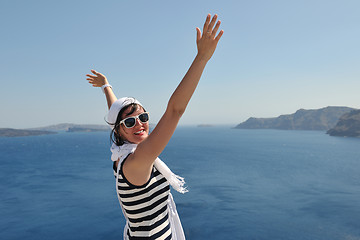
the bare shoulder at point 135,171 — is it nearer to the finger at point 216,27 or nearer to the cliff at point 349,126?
the finger at point 216,27

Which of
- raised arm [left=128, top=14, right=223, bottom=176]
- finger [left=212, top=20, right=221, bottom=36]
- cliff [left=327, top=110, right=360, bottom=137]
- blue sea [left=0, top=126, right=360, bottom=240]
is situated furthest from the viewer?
cliff [left=327, top=110, right=360, bottom=137]

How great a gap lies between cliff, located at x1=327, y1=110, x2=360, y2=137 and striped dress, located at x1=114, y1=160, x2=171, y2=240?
510ft

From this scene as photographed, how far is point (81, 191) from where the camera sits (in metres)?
38.1

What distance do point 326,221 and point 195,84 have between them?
31739 mm

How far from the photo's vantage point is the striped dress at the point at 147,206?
6.06 ft

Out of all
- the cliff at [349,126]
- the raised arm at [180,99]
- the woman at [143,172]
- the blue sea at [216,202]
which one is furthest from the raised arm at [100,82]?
the cliff at [349,126]

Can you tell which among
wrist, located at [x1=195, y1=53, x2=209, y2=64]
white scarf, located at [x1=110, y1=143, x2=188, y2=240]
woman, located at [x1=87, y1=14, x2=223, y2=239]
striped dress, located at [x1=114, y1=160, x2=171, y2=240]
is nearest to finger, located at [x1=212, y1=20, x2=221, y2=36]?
woman, located at [x1=87, y1=14, x2=223, y2=239]

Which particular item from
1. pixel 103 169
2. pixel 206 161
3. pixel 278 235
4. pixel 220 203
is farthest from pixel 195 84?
pixel 206 161

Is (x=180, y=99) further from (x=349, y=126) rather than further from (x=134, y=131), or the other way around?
(x=349, y=126)

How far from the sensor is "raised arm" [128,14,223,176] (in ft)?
4.30

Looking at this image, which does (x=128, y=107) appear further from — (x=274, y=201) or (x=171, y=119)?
(x=274, y=201)

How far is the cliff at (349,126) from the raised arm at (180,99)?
15585cm

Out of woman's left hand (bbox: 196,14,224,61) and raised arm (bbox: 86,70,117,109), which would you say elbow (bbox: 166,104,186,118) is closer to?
woman's left hand (bbox: 196,14,224,61)

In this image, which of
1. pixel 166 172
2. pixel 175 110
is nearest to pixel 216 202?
pixel 166 172
